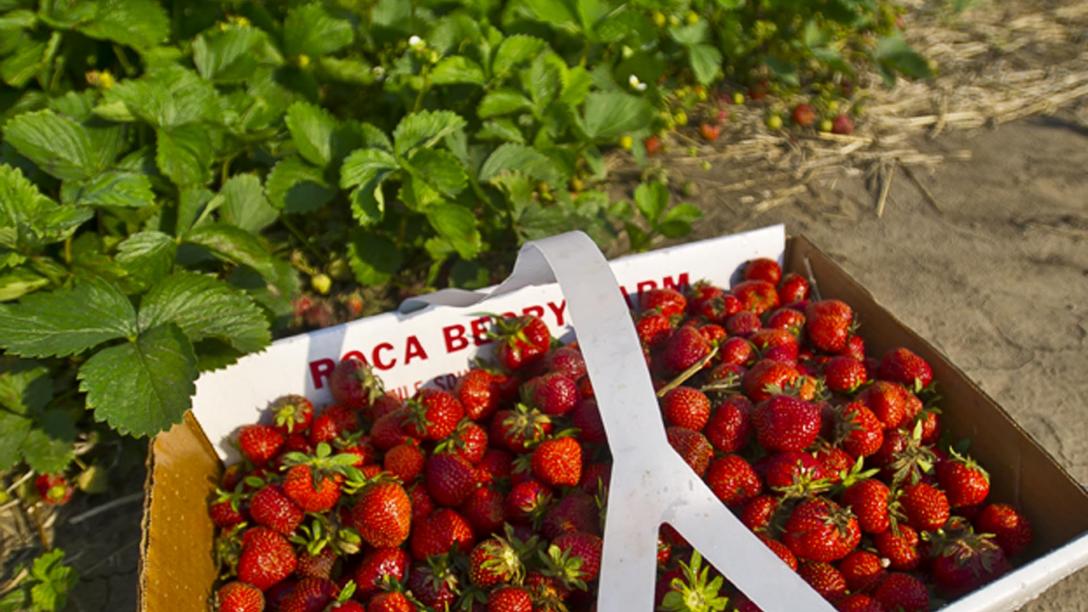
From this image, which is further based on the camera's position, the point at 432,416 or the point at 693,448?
the point at 432,416

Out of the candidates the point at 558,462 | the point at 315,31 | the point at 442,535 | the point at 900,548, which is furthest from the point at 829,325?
the point at 315,31

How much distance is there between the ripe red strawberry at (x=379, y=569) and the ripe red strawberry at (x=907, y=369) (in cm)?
116

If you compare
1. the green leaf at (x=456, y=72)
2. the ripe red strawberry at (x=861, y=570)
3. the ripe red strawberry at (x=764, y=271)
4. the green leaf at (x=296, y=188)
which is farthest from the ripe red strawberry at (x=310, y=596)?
the green leaf at (x=456, y=72)

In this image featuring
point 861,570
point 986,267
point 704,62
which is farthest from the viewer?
point 704,62

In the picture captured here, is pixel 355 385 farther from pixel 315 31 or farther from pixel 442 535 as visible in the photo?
pixel 315 31

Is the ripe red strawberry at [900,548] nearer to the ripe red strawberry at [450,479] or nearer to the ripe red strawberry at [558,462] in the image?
the ripe red strawberry at [558,462]

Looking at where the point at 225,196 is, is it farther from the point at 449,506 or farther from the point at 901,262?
the point at 901,262

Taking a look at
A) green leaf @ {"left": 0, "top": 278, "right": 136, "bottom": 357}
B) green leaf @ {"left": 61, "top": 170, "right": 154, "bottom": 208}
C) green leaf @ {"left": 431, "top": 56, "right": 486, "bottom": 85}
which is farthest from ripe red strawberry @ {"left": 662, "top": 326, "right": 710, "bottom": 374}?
green leaf @ {"left": 61, "top": 170, "right": 154, "bottom": 208}

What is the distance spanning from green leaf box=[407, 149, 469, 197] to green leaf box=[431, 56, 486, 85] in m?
0.35

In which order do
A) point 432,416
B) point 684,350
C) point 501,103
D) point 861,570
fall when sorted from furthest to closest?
1. point 501,103
2. point 684,350
3. point 432,416
4. point 861,570

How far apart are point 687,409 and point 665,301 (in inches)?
17.9

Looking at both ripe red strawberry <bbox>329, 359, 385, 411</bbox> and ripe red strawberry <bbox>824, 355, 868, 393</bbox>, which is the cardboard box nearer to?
ripe red strawberry <bbox>329, 359, 385, 411</bbox>

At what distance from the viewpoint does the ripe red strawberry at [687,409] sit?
5.93 feet

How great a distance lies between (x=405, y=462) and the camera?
1819 millimetres
